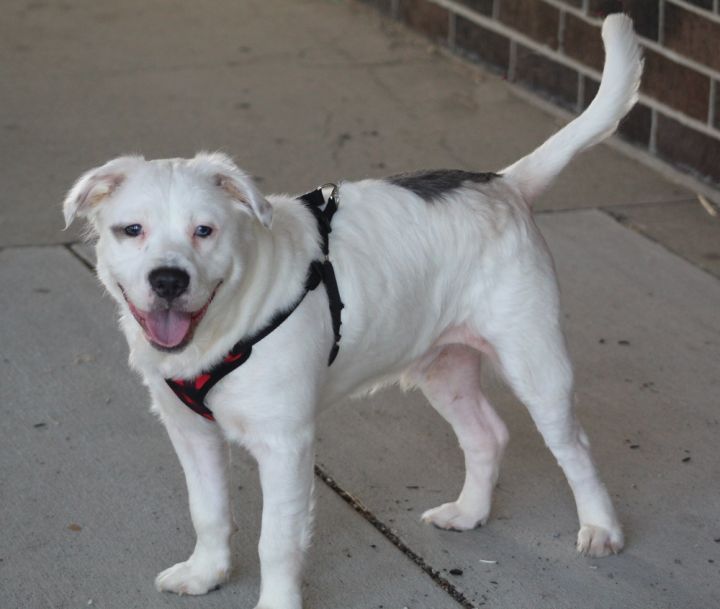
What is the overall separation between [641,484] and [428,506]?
0.74 meters

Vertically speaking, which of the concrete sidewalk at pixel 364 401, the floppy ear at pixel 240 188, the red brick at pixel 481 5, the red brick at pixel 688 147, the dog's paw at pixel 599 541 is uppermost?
the floppy ear at pixel 240 188

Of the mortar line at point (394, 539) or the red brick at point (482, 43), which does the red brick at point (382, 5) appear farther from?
the mortar line at point (394, 539)

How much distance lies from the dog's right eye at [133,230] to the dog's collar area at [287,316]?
40 centimetres

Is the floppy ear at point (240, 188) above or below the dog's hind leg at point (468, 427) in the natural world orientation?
above

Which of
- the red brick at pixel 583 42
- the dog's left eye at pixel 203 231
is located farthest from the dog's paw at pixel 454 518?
the red brick at pixel 583 42

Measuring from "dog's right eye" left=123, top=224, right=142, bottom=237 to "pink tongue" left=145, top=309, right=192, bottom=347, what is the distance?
203mm

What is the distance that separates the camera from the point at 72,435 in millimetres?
4742

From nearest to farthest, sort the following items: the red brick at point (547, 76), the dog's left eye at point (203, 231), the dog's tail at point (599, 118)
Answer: the dog's left eye at point (203, 231), the dog's tail at point (599, 118), the red brick at point (547, 76)

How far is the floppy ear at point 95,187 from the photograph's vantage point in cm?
345

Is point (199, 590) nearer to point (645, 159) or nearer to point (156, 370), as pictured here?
point (156, 370)

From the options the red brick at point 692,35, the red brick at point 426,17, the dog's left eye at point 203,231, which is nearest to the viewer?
the dog's left eye at point 203,231

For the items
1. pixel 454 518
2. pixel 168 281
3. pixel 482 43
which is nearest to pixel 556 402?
pixel 454 518

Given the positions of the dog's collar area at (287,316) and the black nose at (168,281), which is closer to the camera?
the black nose at (168,281)

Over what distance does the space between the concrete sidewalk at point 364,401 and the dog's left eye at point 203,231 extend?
3.71 feet
